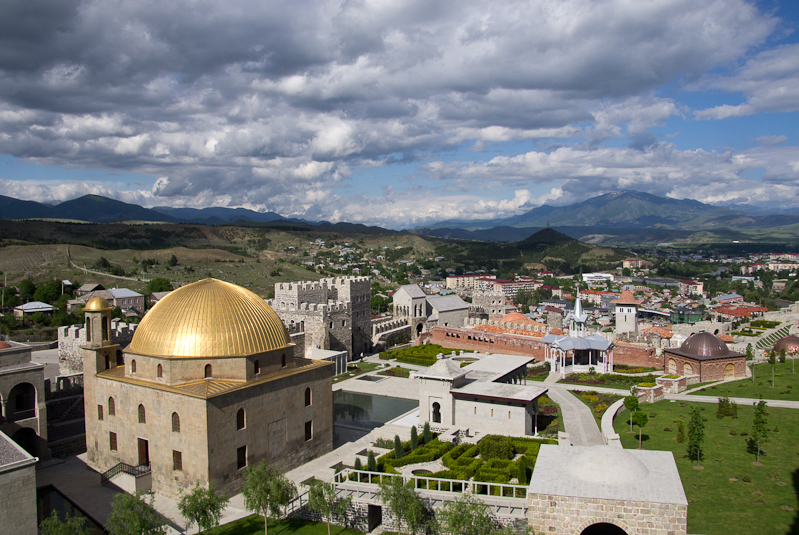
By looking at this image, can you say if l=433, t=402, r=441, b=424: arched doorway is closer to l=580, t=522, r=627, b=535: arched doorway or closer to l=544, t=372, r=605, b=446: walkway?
l=544, t=372, r=605, b=446: walkway

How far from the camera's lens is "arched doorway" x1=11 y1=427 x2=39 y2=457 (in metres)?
23.8

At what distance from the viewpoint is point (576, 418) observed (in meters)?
30.1

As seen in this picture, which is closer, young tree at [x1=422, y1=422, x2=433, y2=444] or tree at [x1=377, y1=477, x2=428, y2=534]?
tree at [x1=377, y1=477, x2=428, y2=534]

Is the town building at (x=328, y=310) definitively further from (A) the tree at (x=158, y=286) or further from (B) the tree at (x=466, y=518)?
(A) the tree at (x=158, y=286)

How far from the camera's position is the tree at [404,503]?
17.2 meters

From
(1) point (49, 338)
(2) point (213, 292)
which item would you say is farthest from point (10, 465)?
(1) point (49, 338)

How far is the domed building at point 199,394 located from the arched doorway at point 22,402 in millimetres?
2808

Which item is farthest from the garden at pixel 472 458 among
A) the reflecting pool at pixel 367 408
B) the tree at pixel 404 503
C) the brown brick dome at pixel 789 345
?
the brown brick dome at pixel 789 345

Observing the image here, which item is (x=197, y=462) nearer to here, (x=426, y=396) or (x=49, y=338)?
(x=426, y=396)

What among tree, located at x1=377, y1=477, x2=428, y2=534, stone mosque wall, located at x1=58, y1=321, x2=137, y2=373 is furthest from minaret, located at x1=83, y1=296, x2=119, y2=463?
tree, located at x1=377, y1=477, x2=428, y2=534

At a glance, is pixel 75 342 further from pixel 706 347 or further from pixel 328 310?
pixel 706 347

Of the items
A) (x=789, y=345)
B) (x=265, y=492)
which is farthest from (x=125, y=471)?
(x=789, y=345)

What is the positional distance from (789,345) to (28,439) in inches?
2057

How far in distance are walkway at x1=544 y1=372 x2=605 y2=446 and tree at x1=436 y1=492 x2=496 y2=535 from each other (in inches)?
442
